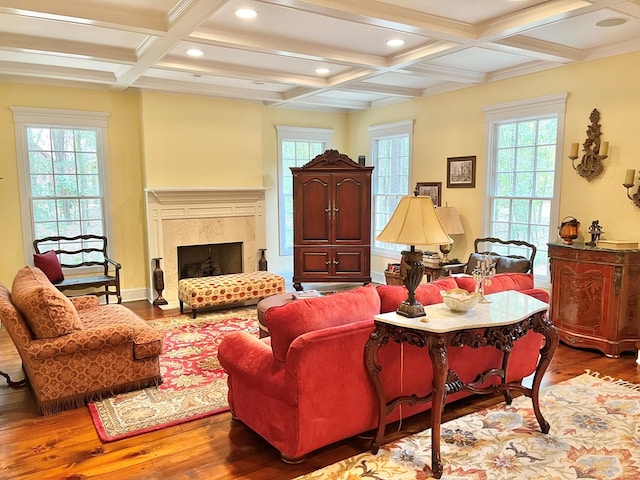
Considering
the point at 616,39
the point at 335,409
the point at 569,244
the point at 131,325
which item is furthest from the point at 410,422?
the point at 616,39

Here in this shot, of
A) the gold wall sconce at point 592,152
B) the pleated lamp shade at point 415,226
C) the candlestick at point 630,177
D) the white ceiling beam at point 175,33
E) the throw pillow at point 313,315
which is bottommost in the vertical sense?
the throw pillow at point 313,315

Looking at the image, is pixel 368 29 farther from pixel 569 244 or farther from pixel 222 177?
pixel 222 177

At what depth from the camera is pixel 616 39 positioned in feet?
13.7

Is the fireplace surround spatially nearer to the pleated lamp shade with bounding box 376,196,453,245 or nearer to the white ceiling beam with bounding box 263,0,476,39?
the white ceiling beam with bounding box 263,0,476,39

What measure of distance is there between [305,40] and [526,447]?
11.5 feet

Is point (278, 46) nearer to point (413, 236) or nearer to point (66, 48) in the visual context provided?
point (66, 48)

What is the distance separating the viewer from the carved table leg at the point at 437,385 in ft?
7.90

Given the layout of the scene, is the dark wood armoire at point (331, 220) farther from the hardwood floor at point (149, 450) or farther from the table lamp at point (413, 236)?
the table lamp at point (413, 236)

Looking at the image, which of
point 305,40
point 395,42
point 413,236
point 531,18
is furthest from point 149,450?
point 531,18

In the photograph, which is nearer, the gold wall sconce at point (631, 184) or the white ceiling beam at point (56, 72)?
the gold wall sconce at point (631, 184)

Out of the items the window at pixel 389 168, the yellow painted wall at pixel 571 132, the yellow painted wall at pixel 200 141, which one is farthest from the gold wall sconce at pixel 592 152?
the yellow painted wall at pixel 200 141

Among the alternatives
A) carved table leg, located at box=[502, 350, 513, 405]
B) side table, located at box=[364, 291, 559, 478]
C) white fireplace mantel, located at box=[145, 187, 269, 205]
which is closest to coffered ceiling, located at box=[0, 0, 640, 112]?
white fireplace mantel, located at box=[145, 187, 269, 205]

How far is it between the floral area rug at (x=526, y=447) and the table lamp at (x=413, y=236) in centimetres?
81

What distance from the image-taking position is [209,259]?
22.2 ft
